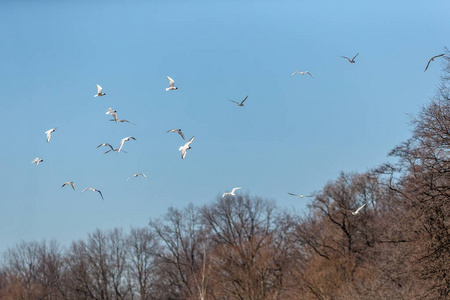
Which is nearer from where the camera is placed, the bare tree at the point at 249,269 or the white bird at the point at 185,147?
the white bird at the point at 185,147

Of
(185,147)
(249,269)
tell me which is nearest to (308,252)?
(249,269)

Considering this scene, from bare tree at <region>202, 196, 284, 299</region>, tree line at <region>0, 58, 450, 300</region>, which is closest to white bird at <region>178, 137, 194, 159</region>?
tree line at <region>0, 58, 450, 300</region>

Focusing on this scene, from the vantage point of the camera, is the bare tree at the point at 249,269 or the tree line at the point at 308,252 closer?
the tree line at the point at 308,252

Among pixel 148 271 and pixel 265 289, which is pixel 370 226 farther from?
pixel 148 271

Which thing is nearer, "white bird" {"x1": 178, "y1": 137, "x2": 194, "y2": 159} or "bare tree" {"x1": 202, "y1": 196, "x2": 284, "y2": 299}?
"white bird" {"x1": 178, "y1": 137, "x2": 194, "y2": 159}

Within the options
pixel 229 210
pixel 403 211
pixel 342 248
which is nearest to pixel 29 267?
pixel 229 210

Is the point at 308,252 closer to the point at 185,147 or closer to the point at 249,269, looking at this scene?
the point at 249,269

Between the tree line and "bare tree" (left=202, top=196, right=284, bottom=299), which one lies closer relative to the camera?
the tree line

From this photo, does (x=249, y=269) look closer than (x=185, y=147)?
No

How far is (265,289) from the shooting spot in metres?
52.2

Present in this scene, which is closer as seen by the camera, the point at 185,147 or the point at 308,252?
the point at 185,147

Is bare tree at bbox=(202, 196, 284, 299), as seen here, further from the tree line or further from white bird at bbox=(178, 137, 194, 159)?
white bird at bbox=(178, 137, 194, 159)

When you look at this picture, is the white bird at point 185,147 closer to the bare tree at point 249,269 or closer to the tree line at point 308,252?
the tree line at point 308,252

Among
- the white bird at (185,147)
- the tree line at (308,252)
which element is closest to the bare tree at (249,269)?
the tree line at (308,252)
